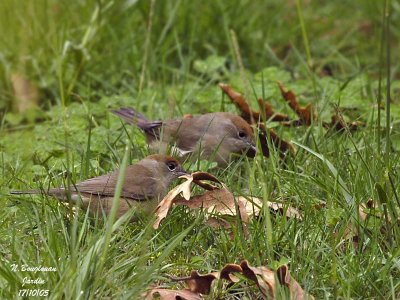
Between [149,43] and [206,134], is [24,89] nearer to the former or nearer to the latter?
[149,43]

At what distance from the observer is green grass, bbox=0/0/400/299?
4.09 meters

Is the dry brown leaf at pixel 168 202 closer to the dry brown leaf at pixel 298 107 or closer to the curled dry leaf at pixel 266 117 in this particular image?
the curled dry leaf at pixel 266 117

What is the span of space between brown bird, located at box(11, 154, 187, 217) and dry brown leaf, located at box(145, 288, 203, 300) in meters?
0.82

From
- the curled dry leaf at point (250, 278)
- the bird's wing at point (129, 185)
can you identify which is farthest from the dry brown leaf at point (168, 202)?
the curled dry leaf at point (250, 278)

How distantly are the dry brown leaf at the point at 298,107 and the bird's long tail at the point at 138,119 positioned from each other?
1040mm

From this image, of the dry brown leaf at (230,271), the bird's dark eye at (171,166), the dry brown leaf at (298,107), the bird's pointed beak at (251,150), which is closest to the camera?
the dry brown leaf at (230,271)

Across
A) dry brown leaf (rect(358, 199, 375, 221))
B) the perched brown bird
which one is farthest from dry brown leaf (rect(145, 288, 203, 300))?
the perched brown bird

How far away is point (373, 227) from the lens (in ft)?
14.5

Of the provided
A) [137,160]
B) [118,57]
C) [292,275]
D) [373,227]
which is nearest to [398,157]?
[373,227]

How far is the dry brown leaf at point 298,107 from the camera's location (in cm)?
639

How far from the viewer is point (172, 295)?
4035 millimetres

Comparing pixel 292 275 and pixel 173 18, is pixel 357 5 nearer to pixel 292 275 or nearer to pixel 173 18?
pixel 173 18

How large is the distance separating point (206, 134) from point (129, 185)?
110 centimetres

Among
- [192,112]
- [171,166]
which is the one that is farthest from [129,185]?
[192,112]
